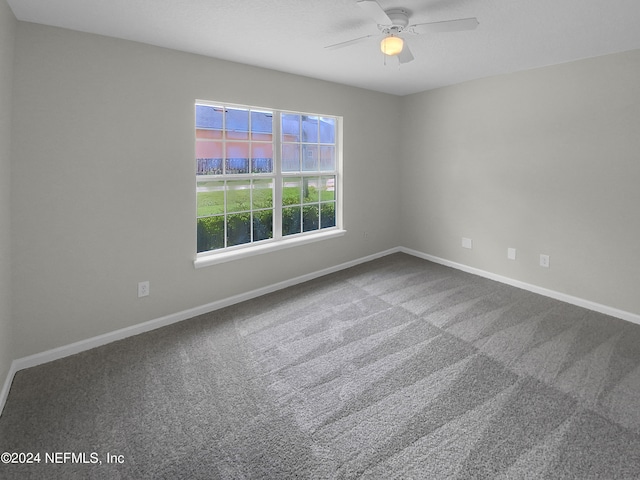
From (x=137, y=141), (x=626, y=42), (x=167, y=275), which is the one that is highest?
(x=626, y=42)

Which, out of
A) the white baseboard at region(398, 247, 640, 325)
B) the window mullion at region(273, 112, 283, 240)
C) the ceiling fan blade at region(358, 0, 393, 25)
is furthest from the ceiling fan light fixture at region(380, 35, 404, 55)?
the white baseboard at region(398, 247, 640, 325)

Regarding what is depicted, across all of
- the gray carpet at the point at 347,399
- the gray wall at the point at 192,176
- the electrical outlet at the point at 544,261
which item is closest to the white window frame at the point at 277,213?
the gray wall at the point at 192,176

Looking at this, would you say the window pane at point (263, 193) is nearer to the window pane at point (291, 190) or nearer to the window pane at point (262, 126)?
the window pane at point (291, 190)

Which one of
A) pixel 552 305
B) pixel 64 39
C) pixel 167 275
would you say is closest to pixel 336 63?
pixel 64 39

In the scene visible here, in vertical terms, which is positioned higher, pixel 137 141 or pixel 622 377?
pixel 137 141

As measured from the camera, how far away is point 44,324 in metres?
2.52

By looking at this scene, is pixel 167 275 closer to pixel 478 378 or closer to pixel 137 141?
pixel 137 141

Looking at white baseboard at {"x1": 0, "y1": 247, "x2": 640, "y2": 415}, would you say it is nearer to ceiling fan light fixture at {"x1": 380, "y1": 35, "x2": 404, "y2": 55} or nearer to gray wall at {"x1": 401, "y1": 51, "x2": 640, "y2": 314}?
gray wall at {"x1": 401, "y1": 51, "x2": 640, "y2": 314}

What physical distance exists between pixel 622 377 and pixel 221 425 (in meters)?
2.69

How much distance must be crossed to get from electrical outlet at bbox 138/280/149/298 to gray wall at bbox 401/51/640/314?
3.80 m

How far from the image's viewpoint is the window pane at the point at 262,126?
3.70m

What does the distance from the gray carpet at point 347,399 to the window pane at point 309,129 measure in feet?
7.19

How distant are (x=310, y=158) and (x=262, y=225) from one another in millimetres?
1078

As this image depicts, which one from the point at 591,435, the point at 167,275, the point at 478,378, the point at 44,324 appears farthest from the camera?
the point at 167,275
